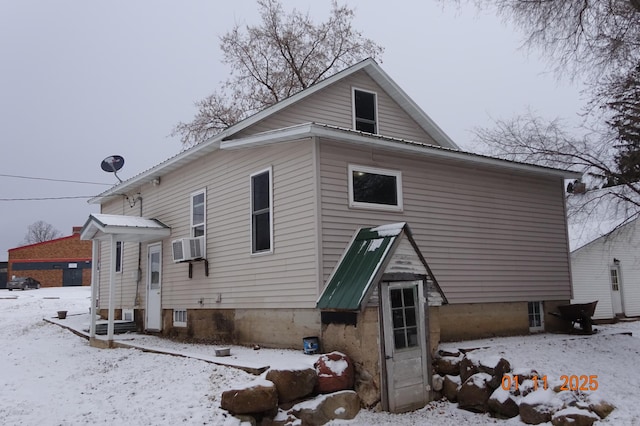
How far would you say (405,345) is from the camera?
28.3ft

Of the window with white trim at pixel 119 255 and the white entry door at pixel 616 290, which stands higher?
the window with white trim at pixel 119 255

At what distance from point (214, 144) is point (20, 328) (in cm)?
852

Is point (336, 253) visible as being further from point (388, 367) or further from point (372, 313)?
point (388, 367)

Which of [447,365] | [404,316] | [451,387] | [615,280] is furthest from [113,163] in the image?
[615,280]

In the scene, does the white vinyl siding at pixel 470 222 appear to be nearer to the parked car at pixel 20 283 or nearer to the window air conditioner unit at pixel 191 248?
the window air conditioner unit at pixel 191 248

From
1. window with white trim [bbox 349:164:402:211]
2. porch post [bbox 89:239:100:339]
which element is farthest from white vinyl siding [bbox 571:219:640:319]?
porch post [bbox 89:239:100:339]

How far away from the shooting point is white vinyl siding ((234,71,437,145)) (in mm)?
12133

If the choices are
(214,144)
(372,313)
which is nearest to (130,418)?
(372,313)

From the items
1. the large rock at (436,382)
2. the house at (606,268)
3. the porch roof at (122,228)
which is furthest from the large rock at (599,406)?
the house at (606,268)

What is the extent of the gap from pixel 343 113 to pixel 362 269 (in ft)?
17.4

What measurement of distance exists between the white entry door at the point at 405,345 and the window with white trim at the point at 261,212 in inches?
106

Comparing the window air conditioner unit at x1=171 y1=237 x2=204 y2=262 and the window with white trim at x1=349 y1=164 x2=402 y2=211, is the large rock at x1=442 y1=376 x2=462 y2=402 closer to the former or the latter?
the window with white trim at x1=349 y1=164 x2=402 y2=211

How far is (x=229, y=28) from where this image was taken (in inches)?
1067

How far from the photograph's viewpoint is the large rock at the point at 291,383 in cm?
735
